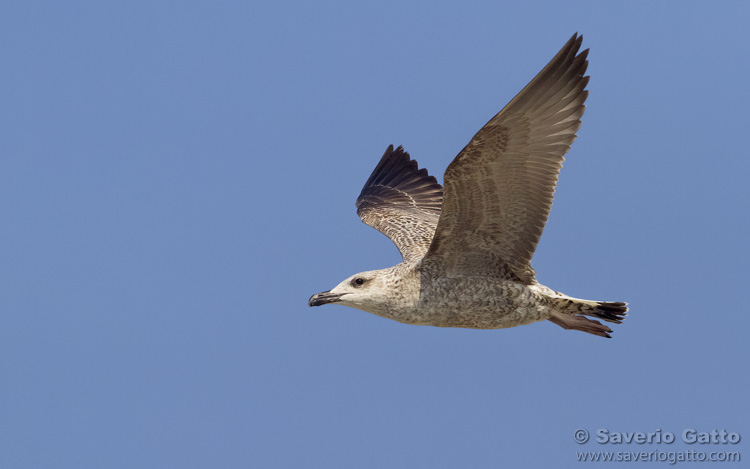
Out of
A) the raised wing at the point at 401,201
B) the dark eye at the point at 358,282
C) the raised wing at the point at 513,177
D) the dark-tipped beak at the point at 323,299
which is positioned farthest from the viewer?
the raised wing at the point at 401,201

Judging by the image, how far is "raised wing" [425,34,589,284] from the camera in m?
10.3

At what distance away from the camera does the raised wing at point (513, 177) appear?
10281 mm

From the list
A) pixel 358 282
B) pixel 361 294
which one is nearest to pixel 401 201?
pixel 358 282

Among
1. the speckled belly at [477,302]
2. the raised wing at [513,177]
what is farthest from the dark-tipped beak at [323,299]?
the raised wing at [513,177]

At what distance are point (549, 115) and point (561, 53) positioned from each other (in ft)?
2.12

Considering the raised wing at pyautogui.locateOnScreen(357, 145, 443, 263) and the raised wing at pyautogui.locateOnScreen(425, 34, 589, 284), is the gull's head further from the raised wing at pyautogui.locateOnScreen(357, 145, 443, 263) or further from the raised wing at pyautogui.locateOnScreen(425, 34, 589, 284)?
the raised wing at pyautogui.locateOnScreen(357, 145, 443, 263)

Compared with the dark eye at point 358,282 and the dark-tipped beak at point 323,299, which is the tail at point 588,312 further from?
the dark-tipped beak at point 323,299

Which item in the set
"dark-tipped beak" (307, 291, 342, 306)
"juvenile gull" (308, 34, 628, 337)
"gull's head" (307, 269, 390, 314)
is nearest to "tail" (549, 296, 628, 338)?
"juvenile gull" (308, 34, 628, 337)

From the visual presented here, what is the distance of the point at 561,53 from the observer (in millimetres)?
10219

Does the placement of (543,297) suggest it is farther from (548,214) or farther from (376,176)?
(376,176)

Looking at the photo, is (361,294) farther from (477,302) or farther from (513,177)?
(513,177)

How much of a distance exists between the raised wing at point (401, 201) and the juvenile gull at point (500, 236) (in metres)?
2.21

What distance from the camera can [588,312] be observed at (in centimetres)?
1159

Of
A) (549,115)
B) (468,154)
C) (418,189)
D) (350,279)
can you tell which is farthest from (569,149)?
(418,189)
